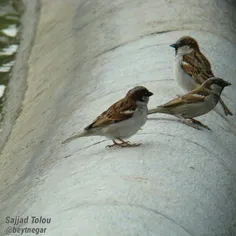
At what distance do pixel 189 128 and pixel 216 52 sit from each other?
274cm

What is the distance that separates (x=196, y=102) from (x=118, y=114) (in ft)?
2.65

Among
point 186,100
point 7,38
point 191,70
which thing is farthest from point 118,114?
point 7,38

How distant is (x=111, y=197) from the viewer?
6738 millimetres

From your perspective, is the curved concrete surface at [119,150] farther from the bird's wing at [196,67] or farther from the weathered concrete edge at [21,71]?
the bird's wing at [196,67]

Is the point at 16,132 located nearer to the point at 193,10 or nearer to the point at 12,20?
the point at 193,10

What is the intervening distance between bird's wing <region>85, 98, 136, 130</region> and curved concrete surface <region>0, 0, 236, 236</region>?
29 cm

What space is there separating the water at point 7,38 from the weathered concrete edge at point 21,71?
0.09m

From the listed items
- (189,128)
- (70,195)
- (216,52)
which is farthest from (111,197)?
(216,52)

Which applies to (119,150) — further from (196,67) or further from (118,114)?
(196,67)

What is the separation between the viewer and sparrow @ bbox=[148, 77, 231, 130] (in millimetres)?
8117

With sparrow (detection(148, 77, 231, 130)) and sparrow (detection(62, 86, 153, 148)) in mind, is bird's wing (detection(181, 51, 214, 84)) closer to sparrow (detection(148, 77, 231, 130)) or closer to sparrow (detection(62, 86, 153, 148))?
sparrow (detection(148, 77, 231, 130))

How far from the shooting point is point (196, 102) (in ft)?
26.6

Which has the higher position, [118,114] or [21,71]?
[118,114]

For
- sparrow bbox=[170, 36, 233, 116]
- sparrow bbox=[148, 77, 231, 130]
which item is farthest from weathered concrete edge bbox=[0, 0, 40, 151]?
sparrow bbox=[148, 77, 231, 130]
